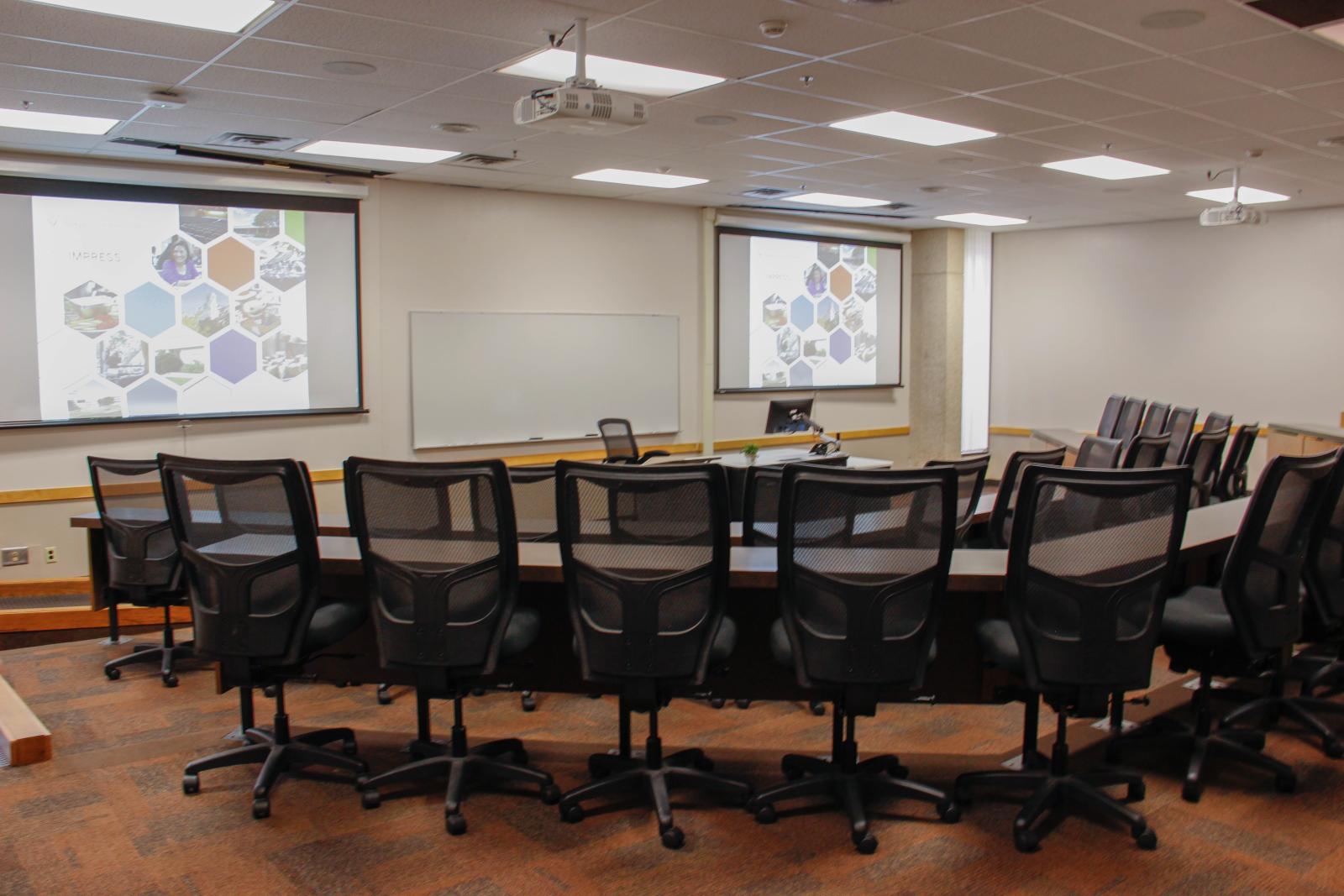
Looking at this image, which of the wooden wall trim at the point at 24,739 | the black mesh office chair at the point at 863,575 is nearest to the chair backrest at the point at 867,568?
the black mesh office chair at the point at 863,575

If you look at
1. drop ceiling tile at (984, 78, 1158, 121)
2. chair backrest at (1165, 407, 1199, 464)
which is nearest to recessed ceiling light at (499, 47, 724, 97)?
drop ceiling tile at (984, 78, 1158, 121)

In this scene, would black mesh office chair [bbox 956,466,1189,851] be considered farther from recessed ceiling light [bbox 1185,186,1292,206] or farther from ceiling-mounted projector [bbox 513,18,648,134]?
recessed ceiling light [bbox 1185,186,1292,206]

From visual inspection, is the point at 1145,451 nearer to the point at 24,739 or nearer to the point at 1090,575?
the point at 1090,575

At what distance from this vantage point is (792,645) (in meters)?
2.97

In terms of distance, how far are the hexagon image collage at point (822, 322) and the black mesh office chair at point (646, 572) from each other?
730 cm

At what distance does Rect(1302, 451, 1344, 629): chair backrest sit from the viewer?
138 inches

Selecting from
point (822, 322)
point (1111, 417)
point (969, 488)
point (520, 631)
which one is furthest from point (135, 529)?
point (1111, 417)

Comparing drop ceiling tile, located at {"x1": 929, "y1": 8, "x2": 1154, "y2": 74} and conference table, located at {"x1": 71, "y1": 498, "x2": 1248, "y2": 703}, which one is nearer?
conference table, located at {"x1": 71, "y1": 498, "x2": 1248, "y2": 703}

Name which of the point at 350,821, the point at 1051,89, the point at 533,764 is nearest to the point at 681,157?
the point at 1051,89

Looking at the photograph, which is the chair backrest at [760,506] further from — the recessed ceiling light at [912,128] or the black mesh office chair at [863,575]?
the recessed ceiling light at [912,128]

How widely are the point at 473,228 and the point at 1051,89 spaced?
4.58 m

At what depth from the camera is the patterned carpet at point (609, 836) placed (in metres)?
2.82

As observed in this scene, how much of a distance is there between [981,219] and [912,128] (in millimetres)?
4845

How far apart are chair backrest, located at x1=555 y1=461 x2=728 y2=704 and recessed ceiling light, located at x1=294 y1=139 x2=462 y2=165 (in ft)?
14.2
